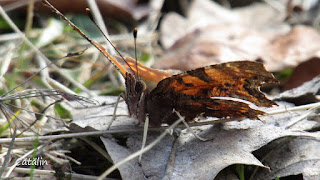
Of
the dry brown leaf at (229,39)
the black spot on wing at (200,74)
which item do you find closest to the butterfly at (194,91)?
the black spot on wing at (200,74)

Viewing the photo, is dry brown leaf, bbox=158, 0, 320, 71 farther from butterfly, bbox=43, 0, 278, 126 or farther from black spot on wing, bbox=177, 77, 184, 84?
black spot on wing, bbox=177, 77, 184, 84

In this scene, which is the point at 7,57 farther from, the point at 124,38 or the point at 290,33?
the point at 290,33

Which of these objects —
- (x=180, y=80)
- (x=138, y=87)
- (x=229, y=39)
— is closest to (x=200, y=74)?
(x=180, y=80)

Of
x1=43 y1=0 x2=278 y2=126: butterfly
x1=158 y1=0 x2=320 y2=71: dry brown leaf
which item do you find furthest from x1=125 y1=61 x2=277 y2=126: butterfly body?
x1=158 y1=0 x2=320 y2=71: dry brown leaf

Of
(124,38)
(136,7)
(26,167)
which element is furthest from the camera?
(136,7)

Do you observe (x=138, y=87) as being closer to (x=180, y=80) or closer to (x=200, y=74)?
(x=180, y=80)

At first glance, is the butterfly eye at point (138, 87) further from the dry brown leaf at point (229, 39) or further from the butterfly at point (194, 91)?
the dry brown leaf at point (229, 39)

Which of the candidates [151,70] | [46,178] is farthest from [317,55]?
[46,178]

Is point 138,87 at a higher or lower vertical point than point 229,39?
higher
